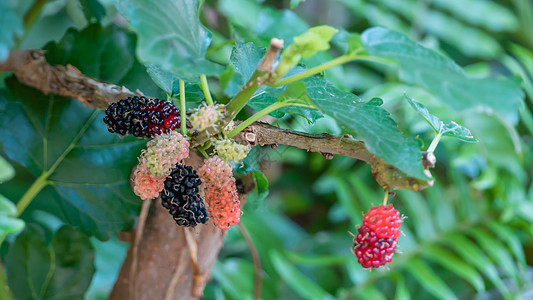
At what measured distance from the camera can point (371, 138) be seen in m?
0.28

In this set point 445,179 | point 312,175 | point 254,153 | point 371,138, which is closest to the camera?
point 371,138

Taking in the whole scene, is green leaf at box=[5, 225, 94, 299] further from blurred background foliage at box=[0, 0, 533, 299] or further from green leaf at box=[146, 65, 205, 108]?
green leaf at box=[146, 65, 205, 108]

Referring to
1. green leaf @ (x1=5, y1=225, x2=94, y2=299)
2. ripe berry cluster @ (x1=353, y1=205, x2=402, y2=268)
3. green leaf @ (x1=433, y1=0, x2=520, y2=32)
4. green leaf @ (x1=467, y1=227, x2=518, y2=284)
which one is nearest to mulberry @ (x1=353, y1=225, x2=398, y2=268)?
ripe berry cluster @ (x1=353, y1=205, x2=402, y2=268)

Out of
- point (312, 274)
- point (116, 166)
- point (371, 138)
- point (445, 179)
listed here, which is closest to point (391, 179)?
point (371, 138)

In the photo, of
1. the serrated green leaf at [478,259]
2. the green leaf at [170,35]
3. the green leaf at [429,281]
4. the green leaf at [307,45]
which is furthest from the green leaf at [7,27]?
the serrated green leaf at [478,259]

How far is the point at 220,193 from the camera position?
33 centimetres

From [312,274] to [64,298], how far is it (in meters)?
0.72

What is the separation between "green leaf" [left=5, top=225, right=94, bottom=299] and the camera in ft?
1.81

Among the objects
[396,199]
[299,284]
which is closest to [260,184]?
[299,284]

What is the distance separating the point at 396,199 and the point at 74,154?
1.03 meters

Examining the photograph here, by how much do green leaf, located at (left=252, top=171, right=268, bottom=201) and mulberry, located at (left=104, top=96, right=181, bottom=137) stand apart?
9cm

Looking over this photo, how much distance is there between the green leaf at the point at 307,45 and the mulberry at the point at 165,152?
9 cm

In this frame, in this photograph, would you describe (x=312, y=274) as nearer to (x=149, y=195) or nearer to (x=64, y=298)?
(x=64, y=298)

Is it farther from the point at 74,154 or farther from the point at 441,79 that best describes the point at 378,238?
the point at 74,154
